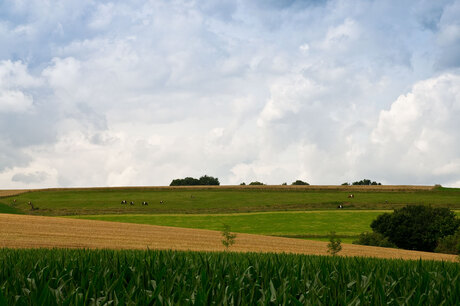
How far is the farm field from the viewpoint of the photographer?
62.5 meters

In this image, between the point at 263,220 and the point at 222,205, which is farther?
the point at 222,205

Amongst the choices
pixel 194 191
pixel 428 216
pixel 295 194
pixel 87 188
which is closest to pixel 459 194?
pixel 295 194

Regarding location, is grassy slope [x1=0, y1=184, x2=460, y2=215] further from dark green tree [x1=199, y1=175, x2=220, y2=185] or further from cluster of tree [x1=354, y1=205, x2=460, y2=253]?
dark green tree [x1=199, y1=175, x2=220, y2=185]

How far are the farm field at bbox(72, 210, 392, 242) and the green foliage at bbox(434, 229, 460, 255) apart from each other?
1003cm

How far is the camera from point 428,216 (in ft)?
187

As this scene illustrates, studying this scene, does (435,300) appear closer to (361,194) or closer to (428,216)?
(428,216)

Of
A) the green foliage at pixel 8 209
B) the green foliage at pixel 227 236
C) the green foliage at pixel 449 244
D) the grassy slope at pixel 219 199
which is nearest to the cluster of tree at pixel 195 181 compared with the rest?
the grassy slope at pixel 219 199

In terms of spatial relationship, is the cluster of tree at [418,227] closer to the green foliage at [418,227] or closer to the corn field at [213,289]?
the green foliage at [418,227]

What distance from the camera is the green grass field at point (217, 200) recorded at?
84.2m

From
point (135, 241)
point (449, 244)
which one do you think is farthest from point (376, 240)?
point (135, 241)

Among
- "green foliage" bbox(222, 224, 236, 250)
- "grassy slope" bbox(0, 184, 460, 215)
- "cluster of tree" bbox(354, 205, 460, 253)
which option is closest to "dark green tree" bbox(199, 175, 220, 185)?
"grassy slope" bbox(0, 184, 460, 215)

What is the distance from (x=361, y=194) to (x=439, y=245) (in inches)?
1798

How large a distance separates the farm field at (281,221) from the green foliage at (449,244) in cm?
1003

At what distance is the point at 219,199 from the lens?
96.3m
